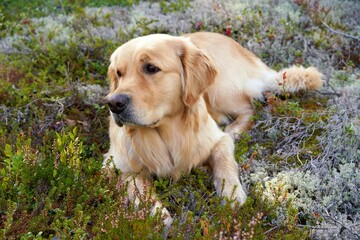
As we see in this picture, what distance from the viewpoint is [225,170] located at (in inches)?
142

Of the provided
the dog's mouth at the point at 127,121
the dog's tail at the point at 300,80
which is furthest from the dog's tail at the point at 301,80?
the dog's mouth at the point at 127,121

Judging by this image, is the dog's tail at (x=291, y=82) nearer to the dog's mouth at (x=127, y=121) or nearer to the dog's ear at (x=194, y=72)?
the dog's ear at (x=194, y=72)

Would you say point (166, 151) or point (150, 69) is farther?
point (166, 151)

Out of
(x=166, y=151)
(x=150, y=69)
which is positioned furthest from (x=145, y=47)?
(x=166, y=151)

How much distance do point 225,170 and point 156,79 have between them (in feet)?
2.71

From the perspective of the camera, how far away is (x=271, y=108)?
454 centimetres

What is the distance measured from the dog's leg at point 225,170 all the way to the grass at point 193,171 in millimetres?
100

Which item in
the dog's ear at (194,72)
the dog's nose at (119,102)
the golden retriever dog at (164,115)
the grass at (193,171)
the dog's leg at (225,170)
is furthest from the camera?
the dog's ear at (194,72)

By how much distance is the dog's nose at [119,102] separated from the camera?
125 inches

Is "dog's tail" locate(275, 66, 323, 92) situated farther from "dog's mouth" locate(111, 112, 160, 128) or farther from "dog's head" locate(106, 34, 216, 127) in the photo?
"dog's mouth" locate(111, 112, 160, 128)

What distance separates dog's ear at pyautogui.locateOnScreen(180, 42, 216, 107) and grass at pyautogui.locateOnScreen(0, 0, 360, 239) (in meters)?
0.59

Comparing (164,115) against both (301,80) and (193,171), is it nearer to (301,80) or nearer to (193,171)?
(193,171)

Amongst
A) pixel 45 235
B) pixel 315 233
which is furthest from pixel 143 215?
pixel 315 233

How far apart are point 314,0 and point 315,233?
15.1 feet
